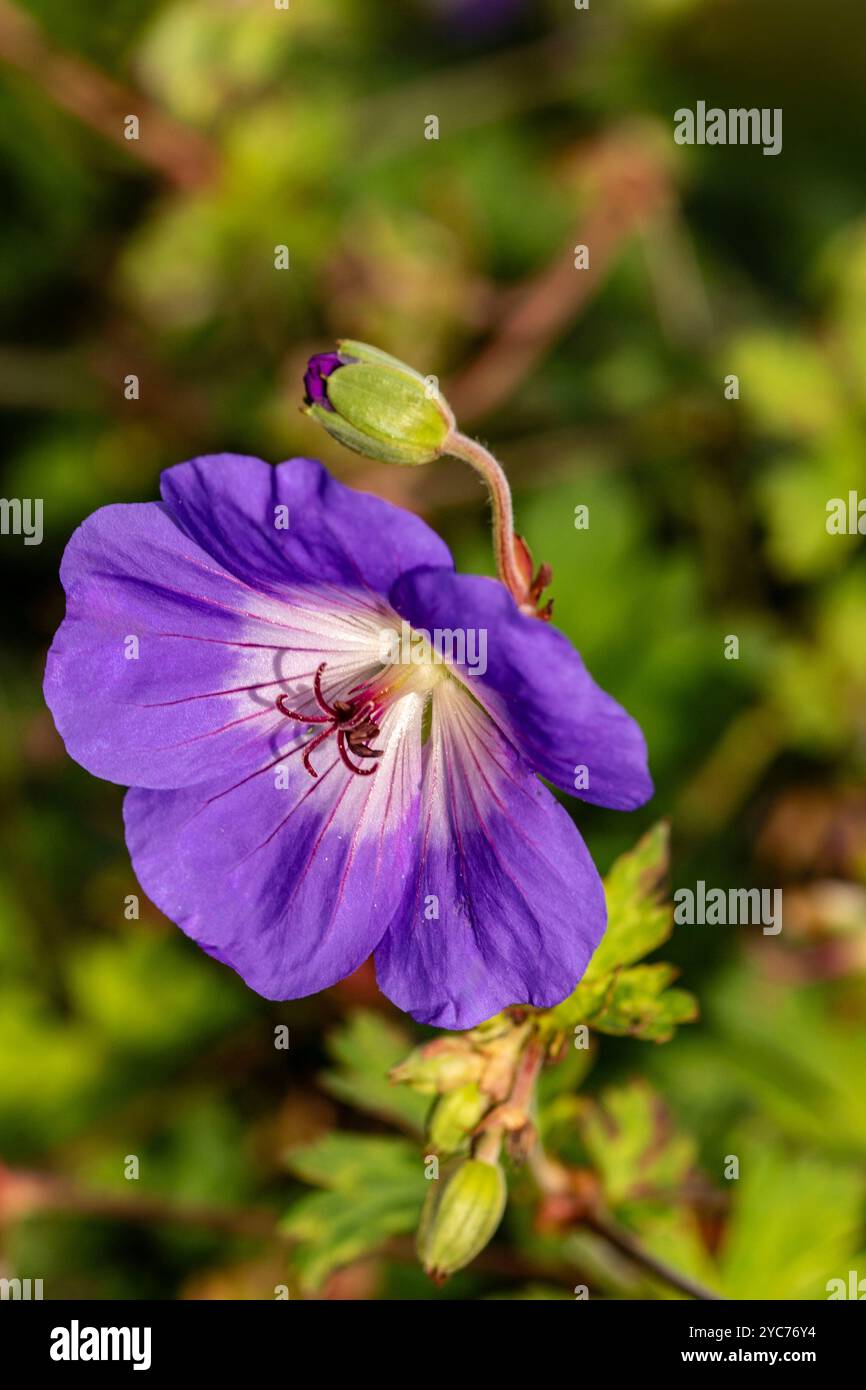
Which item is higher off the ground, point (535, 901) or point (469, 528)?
point (469, 528)

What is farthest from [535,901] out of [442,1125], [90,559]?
[90,559]

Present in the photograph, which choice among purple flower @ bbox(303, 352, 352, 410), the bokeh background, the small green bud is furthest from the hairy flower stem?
the bokeh background

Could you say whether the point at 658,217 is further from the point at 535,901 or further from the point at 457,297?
the point at 535,901

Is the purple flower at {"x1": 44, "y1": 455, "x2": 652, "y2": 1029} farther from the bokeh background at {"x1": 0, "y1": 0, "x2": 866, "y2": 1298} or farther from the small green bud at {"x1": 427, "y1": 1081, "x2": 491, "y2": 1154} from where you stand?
the bokeh background at {"x1": 0, "y1": 0, "x2": 866, "y2": 1298}

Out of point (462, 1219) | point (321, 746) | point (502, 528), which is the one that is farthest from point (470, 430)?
point (462, 1219)

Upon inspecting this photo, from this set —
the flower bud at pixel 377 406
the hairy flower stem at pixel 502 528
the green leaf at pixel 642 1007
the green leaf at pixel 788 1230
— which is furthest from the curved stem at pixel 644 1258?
the flower bud at pixel 377 406
